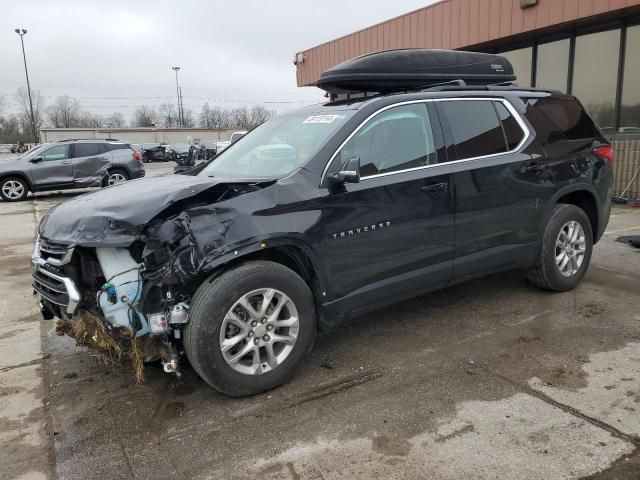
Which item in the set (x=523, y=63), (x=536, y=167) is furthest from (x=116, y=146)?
(x=536, y=167)

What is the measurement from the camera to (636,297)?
482cm

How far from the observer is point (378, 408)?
306 centimetres

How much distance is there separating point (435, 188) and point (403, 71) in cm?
111

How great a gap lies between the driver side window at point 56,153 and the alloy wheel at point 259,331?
47.1ft

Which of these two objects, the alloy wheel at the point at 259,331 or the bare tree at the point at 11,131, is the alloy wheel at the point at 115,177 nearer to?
the alloy wheel at the point at 259,331

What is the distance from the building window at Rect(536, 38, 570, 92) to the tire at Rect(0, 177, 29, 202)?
14.0m

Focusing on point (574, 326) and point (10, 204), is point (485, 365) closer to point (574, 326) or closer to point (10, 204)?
point (574, 326)

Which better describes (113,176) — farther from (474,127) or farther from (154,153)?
(154,153)

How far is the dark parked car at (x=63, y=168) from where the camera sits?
15.0 meters

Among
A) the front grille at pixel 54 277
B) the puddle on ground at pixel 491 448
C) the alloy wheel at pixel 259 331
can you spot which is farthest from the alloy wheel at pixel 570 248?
the front grille at pixel 54 277

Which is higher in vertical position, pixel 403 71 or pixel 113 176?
pixel 403 71

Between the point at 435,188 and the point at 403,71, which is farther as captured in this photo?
the point at 403,71

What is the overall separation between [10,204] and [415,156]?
13.9 m

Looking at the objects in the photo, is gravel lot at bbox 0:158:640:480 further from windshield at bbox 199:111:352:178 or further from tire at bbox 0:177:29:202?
tire at bbox 0:177:29:202
